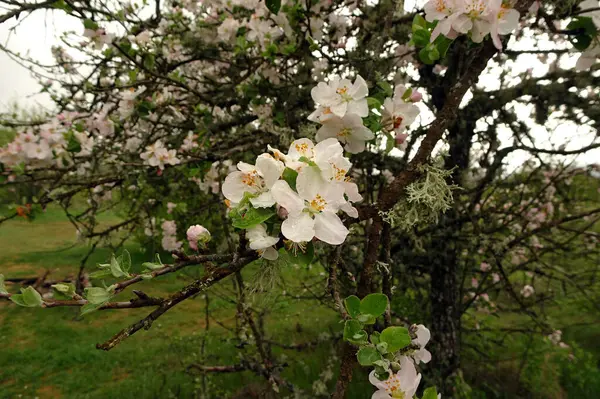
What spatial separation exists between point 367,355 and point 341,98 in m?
0.65

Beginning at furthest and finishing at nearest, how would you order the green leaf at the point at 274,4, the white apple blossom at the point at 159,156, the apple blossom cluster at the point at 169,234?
the apple blossom cluster at the point at 169,234 → the white apple blossom at the point at 159,156 → the green leaf at the point at 274,4

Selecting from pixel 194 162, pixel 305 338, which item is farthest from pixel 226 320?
pixel 194 162

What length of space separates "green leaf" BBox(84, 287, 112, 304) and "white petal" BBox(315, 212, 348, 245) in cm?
37

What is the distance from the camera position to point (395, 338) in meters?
0.69

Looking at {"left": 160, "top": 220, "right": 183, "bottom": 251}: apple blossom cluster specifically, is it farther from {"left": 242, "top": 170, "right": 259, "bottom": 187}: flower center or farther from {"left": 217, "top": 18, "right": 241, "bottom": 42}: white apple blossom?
{"left": 242, "top": 170, "right": 259, "bottom": 187}: flower center

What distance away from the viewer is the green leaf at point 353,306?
0.70m

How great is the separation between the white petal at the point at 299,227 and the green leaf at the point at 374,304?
0.17m

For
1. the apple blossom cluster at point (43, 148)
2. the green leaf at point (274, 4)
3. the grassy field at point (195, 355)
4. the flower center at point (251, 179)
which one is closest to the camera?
the flower center at point (251, 179)

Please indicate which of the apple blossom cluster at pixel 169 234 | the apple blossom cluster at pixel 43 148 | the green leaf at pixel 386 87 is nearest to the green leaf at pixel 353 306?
the green leaf at pixel 386 87

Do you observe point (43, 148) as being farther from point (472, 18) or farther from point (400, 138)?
point (472, 18)

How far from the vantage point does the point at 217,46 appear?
9.11 feet

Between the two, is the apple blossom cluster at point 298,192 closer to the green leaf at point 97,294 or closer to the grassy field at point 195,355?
the green leaf at point 97,294

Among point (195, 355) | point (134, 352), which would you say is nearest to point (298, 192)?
point (195, 355)

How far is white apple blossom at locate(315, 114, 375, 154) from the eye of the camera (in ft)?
3.35
